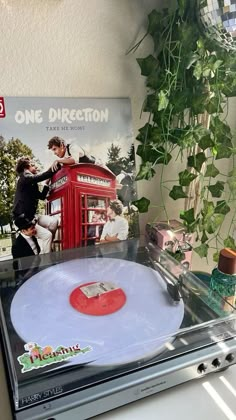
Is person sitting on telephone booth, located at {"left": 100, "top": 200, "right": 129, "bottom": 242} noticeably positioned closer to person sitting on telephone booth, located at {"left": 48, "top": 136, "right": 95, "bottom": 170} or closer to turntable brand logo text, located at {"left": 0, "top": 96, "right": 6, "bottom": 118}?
person sitting on telephone booth, located at {"left": 48, "top": 136, "right": 95, "bottom": 170}

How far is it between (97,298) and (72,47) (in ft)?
1.83

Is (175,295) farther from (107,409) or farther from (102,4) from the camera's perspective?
(102,4)

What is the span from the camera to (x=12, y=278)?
0.78 m

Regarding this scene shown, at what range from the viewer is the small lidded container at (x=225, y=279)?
29.3 inches

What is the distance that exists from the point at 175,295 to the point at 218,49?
22.1 inches

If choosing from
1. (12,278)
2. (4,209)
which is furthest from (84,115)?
(12,278)

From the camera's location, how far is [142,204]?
0.93 metres

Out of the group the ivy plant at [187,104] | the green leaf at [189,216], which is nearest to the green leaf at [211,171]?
the ivy plant at [187,104]

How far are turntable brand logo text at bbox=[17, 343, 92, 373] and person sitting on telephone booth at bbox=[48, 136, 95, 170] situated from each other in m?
0.43

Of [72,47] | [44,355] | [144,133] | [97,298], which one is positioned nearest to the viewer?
[44,355]

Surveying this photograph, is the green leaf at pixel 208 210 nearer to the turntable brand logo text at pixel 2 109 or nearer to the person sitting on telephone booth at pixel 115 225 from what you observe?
the person sitting on telephone booth at pixel 115 225

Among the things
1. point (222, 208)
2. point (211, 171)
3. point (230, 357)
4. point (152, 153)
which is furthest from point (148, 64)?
point (230, 357)

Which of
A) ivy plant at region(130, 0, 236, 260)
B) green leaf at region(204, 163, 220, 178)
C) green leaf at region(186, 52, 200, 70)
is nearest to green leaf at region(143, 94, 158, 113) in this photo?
ivy plant at region(130, 0, 236, 260)

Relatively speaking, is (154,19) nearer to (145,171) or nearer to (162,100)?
(162,100)
